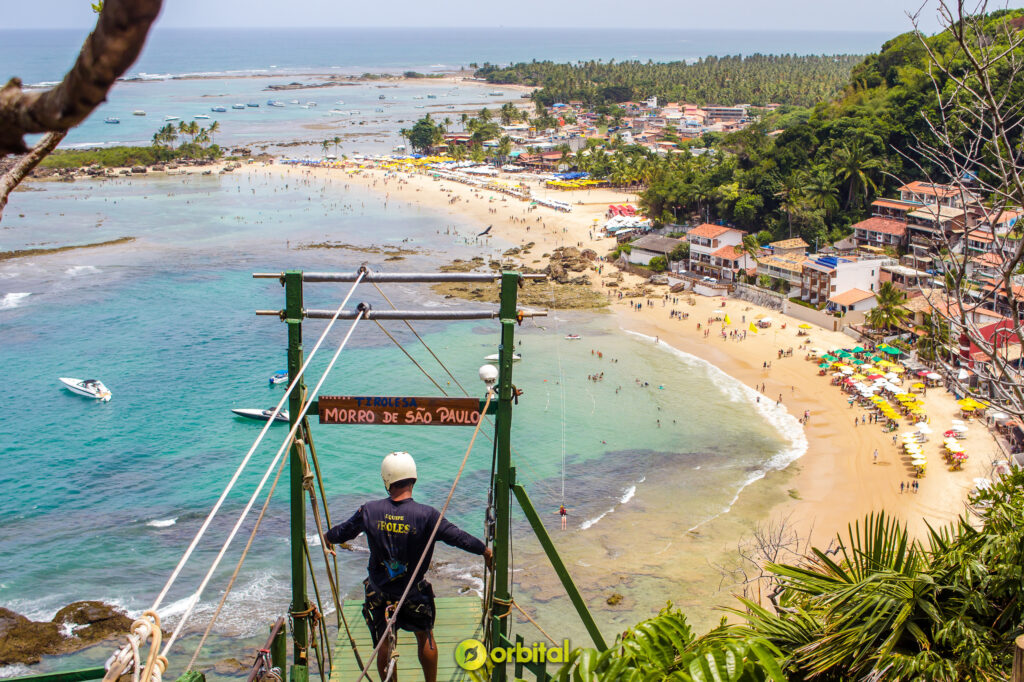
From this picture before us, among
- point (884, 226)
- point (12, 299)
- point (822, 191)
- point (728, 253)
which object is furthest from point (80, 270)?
point (884, 226)

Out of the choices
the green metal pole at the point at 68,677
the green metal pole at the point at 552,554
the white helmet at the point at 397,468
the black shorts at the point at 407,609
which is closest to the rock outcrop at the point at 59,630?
the black shorts at the point at 407,609

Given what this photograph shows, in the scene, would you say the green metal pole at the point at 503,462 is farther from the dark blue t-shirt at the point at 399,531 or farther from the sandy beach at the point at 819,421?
the sandy beach at the point at 819,421

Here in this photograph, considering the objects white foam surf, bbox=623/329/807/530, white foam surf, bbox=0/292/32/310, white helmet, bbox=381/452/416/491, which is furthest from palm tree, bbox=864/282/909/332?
white foam surf, bbox=0/292/32/310

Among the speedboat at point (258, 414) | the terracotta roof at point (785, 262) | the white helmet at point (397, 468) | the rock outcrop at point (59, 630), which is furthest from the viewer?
the terracotta roof at point (785, 262)

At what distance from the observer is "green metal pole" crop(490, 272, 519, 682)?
720 cm

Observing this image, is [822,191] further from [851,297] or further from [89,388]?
[89,388]

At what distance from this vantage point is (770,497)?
28.4 metres

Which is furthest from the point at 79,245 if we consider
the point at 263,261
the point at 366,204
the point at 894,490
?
the point at 894,490

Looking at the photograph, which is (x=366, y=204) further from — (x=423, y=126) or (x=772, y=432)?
(x=772, y=432)

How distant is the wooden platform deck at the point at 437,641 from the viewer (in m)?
8.06

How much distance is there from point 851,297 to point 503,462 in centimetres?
4300

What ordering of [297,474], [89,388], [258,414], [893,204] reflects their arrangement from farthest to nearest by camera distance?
[893,204], [89,388], [258,414], [297,474]

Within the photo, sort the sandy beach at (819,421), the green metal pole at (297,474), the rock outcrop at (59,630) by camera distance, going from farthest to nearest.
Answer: the sandy beach at (819,421) → the rock outcrop at (59,630) → the green metal pole at (297,474)

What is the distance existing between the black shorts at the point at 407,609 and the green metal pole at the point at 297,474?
2.62ft
